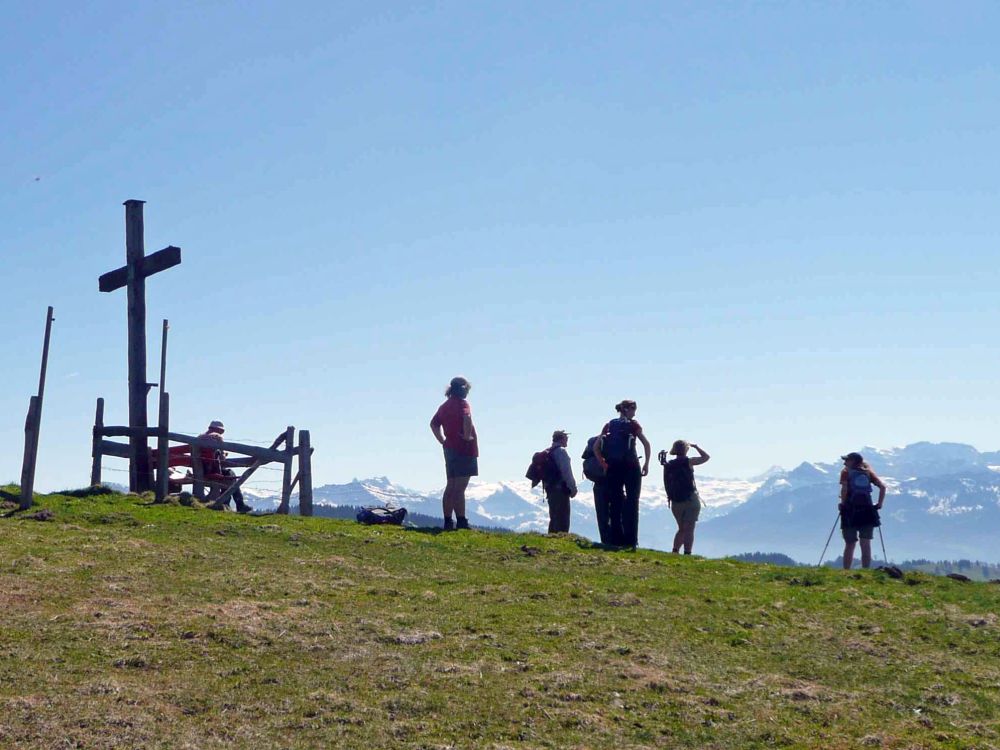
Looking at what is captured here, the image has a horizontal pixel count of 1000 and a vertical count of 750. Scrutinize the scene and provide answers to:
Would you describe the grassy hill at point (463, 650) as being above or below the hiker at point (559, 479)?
below

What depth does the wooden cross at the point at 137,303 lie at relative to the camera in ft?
88.4

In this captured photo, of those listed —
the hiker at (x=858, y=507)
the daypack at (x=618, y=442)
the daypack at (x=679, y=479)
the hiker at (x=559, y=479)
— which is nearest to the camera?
the hiker at (x=858, y=507)

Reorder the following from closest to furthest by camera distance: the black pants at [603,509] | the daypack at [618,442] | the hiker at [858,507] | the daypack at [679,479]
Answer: the hiker at [858,507]
the daypack at [618,442]
the daypack at [679,479]
the black pants at [603,509]

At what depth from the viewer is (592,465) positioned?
23.3 meters

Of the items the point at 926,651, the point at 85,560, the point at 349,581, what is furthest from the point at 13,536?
the point at 926,651

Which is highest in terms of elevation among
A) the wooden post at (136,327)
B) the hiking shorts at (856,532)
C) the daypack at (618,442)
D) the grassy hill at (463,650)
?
the wooden post at (136,327)

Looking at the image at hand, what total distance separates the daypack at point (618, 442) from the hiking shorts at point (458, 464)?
105 inches

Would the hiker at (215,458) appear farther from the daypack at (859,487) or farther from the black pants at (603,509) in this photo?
the daypack at (859,487)

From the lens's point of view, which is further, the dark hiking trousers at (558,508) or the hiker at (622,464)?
the dark hiking trousers at (558,508)

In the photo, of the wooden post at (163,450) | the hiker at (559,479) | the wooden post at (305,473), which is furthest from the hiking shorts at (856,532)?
the wooden post at (163,450)

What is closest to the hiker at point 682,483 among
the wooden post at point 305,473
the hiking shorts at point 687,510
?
the hiking shorts at point 687,510

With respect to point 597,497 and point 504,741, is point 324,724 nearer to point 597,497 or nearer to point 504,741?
point 504,741

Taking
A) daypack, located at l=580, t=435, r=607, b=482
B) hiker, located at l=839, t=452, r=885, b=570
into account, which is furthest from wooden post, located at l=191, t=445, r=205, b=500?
hiker, located at l=839, t=452, r=885, b=570

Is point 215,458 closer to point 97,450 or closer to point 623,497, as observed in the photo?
point 97,450
